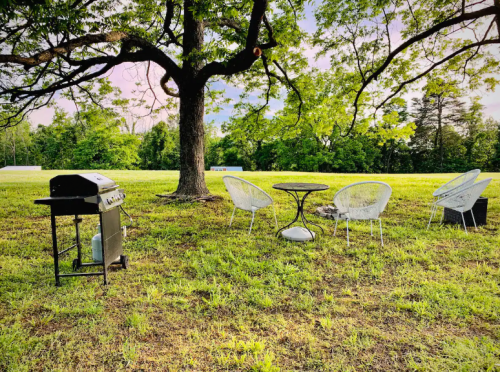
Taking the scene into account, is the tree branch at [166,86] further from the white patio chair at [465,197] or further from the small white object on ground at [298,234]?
the white patio chair at [465,197]

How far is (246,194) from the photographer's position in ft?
15.2

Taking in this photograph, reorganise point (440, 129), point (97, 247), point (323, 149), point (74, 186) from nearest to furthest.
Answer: point (74, 186) < point (97, 247) < point (440, 129) < point (323, 149)

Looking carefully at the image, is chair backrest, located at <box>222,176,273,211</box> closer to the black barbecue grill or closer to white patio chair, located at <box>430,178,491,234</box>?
the black barbecue grill

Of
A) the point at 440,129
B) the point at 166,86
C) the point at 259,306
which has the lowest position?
the point at 259,306

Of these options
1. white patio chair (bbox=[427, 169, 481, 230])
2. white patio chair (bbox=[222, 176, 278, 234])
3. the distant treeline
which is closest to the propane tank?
white patio chair (bbox=[222, 176, 278, 234])

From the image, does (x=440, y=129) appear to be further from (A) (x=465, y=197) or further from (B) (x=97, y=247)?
(B) (x=97, y=247)

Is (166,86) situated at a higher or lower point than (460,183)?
higher

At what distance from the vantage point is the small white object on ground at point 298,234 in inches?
174

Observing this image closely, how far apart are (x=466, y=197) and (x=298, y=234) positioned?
Answer: 2.99m

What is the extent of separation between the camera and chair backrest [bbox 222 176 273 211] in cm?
448

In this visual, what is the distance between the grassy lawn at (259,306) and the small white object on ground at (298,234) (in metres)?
0.23

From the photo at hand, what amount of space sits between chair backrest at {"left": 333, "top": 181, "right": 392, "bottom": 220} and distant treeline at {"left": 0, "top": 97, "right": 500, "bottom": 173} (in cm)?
3194

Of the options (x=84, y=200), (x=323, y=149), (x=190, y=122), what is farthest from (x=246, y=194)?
(x=323, y=149)

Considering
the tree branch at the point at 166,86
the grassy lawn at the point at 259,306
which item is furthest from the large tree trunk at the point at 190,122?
the grassy lawn at the point at 259,306
